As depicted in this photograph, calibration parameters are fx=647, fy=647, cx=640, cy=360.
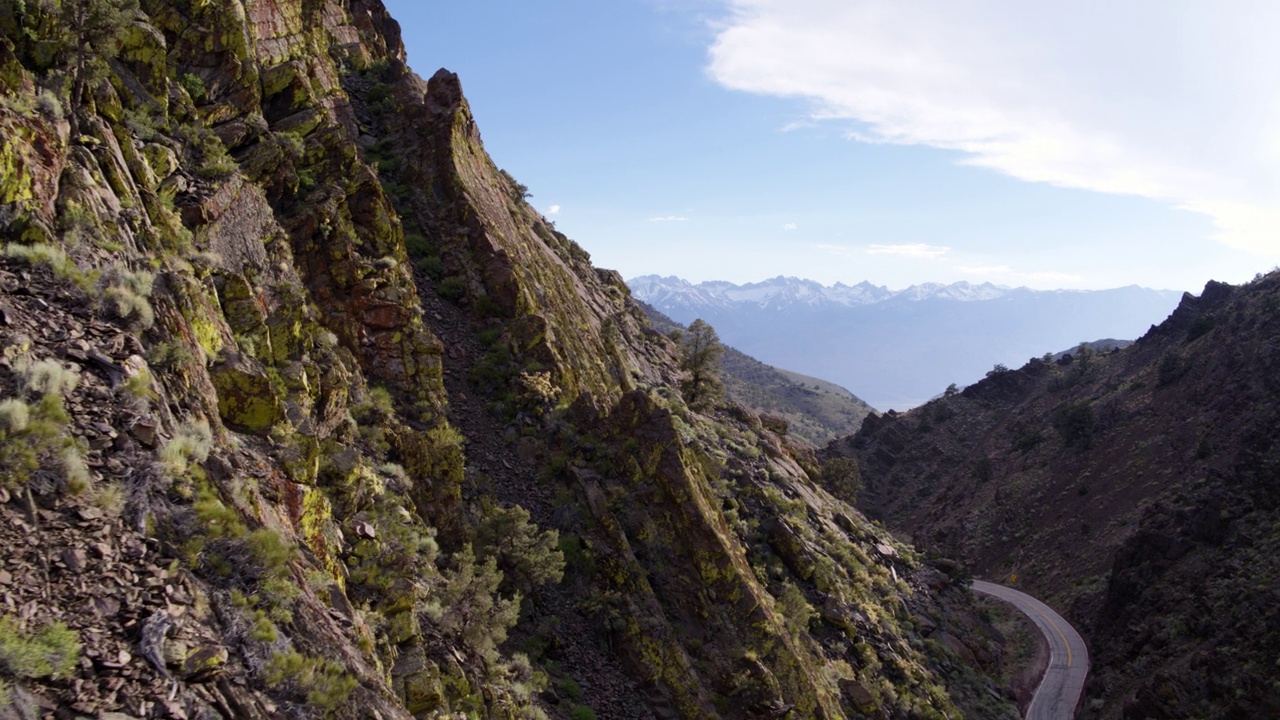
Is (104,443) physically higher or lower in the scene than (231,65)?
lower

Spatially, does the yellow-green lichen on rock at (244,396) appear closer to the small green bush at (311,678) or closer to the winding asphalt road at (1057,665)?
the small green bush at (311,678)

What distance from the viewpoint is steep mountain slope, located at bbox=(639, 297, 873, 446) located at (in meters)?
120

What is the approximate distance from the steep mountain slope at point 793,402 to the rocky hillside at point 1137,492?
1106 inches

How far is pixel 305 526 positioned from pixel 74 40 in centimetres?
974

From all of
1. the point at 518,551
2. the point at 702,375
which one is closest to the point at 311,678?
the point at 518,551

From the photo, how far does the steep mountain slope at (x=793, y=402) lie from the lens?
11950 centimetres

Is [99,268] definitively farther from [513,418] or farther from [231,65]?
[513,418]

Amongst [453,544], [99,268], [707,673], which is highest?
[99,268]

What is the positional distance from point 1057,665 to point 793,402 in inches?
4454

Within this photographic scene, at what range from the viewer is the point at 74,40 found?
38.3ft

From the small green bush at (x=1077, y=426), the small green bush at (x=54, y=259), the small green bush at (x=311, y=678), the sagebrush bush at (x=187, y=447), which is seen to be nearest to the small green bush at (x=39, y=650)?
the small green bush at (x=311, y=678)

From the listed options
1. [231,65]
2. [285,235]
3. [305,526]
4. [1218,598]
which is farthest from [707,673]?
[1218,598]

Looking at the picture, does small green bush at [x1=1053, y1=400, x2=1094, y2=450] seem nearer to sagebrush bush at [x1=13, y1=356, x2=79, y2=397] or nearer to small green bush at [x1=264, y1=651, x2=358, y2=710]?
small green bush at [x1=264, y1=651, x2=358, y2=710]

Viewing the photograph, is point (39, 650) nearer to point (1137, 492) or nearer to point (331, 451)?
point (331, 451)
